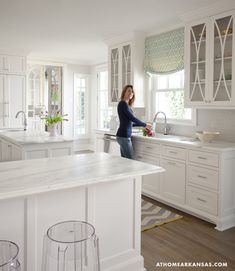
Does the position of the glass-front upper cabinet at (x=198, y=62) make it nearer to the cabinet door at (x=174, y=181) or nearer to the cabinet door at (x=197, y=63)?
the cabinet door at (x=197, y=63)

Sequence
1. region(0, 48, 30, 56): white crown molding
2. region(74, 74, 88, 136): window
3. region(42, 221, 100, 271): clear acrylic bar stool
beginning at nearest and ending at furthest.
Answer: region(42, 221, 100, 271): clear acrylic bar stool, region(0, 48, 30, 56): white crown molding, region(74, 74, 88, 136): window

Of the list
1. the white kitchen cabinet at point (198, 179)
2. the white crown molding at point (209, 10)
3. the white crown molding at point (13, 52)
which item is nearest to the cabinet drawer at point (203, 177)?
the white kitchen cabinet at point (198, 179)

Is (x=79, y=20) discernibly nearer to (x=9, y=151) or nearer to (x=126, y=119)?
(x=126, y=119)

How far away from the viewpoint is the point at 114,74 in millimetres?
5879

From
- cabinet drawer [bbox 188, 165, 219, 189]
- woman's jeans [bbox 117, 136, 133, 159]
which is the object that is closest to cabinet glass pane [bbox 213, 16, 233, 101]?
cabinet drawer [bbox 188, 165, 219, 189]

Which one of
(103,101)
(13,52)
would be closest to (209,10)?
(13,52)

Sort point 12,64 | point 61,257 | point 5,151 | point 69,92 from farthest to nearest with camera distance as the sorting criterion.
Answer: point 69,92 < point 12,64 < point 5,151 < point 61,257

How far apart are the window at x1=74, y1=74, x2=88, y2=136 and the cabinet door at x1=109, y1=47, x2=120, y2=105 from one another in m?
2.82

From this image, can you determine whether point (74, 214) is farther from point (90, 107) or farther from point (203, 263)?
point (90, 107)

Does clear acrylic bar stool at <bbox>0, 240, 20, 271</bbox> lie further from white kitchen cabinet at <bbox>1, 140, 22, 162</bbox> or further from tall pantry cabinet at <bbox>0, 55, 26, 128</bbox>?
tall pantry cabinet at <bbox>0, 55, 26, 128</bbox>

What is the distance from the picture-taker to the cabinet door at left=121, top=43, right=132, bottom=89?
5430mm

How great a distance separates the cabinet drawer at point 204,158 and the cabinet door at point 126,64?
2088mm

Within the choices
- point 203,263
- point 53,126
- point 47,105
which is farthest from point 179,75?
point 47,105

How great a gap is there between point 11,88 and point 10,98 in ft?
0.70
